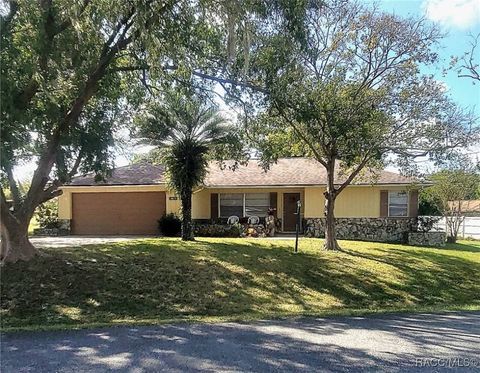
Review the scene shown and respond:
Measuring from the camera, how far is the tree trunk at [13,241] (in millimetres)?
11750

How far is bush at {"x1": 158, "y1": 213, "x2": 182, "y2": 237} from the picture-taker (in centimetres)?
2167

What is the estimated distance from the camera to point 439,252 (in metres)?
18.6

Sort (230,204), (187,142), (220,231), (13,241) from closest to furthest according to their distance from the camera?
(13,241) → (187,142) → (220,231) → (230,204)

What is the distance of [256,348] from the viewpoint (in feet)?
19.4

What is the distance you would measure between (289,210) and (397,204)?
17.9 feet

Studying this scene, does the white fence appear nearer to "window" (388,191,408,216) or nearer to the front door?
"window" (388,191,408,216)

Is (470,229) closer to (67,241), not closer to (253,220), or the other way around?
(253,220)

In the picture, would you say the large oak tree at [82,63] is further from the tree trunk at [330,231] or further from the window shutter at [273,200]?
the window shutter at [273,200]

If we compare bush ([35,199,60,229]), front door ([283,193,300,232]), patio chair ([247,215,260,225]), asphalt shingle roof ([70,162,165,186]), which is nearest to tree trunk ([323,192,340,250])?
patio chair ([247,215,260,225])

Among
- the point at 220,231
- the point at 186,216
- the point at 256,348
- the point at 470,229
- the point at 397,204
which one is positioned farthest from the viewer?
the point at 470,229

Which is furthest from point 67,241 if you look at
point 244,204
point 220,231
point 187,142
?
point 244,204

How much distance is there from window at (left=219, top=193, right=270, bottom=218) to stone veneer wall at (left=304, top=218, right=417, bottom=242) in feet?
8.18

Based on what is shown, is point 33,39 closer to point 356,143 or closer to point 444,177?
point 356,143

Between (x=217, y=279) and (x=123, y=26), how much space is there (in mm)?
6927
